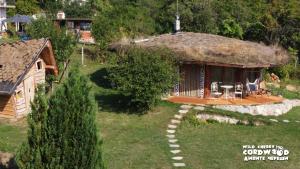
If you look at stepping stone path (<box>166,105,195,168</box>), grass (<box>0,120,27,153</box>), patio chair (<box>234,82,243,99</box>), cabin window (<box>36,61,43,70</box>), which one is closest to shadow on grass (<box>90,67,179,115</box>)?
stepping stone path (<box>166,105,195,168</box>)

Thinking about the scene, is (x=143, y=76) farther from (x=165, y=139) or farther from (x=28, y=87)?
(x=28, y=87)

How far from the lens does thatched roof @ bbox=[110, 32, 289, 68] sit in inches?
952

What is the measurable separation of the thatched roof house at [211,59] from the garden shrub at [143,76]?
221 cm

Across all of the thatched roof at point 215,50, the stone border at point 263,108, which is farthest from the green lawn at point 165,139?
the thatched roof at point 215,50

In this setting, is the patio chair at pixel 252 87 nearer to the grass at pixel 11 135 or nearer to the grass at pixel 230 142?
the grass at pixel 230 142

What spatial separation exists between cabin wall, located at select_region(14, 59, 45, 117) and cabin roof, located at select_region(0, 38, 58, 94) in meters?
0.95

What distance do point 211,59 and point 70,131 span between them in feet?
46.9

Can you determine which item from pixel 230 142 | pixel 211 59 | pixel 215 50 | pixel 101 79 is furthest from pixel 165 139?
pixel 101 79

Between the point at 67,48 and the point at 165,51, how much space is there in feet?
27.0

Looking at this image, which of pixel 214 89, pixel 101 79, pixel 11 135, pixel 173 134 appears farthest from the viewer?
pixel 101 79

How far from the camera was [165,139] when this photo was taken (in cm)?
1903

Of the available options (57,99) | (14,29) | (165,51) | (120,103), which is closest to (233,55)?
(165,51)

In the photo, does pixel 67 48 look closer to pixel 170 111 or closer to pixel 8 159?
pixel 170 111

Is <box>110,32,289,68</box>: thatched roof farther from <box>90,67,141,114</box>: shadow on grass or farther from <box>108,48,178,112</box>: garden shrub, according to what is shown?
<box>90,67,141,114</box>: shadow on grass
